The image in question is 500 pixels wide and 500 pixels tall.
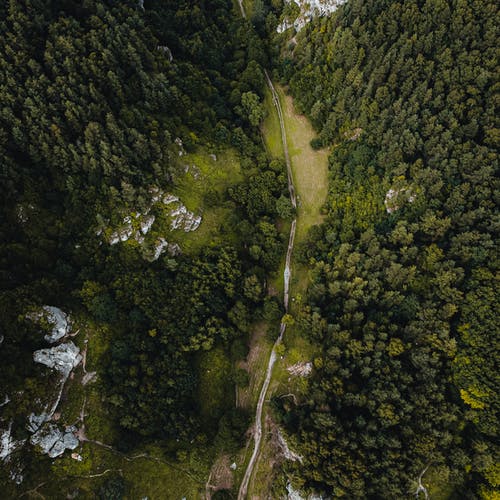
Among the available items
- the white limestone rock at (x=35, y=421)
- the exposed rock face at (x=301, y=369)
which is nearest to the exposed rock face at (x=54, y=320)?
the white limestone rock at (x=35, y=421)

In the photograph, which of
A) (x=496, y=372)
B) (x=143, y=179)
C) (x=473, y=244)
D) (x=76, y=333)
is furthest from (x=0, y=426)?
(x=473, y=244)

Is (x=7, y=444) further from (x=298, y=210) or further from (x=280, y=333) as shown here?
(x=298, y=210)

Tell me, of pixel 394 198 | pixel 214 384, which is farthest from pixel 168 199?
pixel 394 198

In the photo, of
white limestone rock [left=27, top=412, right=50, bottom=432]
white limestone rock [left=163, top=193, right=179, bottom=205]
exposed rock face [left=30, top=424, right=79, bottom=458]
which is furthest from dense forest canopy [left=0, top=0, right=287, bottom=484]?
exposed rock face [left=30, top=424, right=79, bottom=458]

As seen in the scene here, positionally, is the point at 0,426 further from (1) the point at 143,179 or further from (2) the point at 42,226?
(1) the point at 143,179

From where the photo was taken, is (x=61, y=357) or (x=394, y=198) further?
(x=394, y=198)

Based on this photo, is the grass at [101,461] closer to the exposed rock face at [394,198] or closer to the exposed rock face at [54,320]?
the exposed rock face at [54,320]
